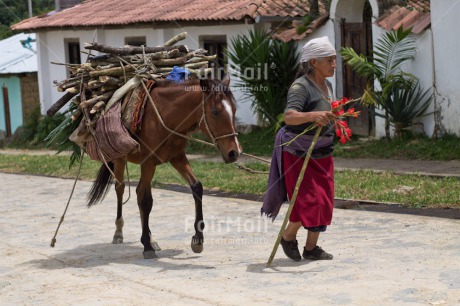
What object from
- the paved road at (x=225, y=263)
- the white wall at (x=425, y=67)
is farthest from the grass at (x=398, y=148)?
the paved road at (x=225, y=263)

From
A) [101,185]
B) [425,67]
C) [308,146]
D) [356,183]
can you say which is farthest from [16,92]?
[308,146]

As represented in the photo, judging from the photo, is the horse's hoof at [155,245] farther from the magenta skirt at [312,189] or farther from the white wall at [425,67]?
the white wall at [425,67]

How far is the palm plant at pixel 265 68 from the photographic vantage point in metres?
17.3

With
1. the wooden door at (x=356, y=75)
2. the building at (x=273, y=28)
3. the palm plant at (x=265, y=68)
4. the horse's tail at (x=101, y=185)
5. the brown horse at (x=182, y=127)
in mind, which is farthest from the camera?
the palm plant at (x=265, y=68)

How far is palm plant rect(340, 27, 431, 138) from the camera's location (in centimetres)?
1501

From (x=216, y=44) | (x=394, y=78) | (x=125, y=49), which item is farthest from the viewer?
(x=216, y=44)

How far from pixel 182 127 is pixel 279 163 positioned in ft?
3.58

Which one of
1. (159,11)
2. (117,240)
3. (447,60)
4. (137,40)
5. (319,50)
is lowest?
(117,240)

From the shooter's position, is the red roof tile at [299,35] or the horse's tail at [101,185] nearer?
the horse's tail at [101,185]

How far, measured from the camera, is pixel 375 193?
36.7 feet

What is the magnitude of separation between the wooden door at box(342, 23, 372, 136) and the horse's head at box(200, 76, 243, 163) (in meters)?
9.18

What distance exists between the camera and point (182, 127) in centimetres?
826

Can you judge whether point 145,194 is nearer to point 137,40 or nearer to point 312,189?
point 312,189

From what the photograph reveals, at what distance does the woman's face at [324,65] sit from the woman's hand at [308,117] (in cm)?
43
